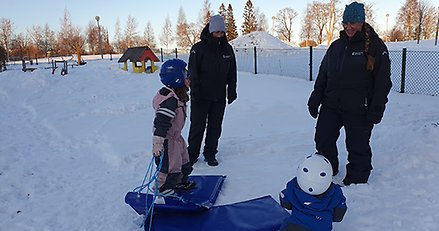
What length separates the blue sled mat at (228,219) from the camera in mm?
2916

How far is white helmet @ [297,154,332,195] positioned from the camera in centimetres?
236

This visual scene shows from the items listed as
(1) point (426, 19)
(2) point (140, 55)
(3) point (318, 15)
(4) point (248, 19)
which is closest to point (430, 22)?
(1) point (426, 19)

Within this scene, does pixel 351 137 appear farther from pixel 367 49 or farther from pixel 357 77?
pixel 367 49

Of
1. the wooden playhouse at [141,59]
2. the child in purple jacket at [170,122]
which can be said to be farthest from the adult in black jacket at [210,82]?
the wooden playhouse at [141,59]

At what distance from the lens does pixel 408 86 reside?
414 inches

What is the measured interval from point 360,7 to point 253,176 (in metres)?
2.11

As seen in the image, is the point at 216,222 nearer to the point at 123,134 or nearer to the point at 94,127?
the point at 123,134

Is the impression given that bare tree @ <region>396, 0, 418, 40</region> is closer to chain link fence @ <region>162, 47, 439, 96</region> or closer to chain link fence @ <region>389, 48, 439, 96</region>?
chain link fence @ <region>162, 47, 439, 96</region>

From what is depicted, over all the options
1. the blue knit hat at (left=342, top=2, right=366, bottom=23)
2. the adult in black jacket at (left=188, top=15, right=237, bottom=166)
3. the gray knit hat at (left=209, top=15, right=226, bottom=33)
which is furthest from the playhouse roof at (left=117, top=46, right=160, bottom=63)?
the blue knit hat at (left=342, top=2, right=366, bottom=23)

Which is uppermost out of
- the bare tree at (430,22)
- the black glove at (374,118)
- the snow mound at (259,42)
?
the bare tree at (430,22)

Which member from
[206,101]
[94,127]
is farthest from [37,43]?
[206,101]

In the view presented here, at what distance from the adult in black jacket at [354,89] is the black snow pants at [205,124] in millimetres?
1249

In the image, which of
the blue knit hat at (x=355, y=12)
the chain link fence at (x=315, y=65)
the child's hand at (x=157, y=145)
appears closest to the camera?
the child's hand at (x=157, y=145)

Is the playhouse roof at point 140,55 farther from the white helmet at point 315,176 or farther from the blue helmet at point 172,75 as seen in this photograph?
the white helmet at point 315,176
